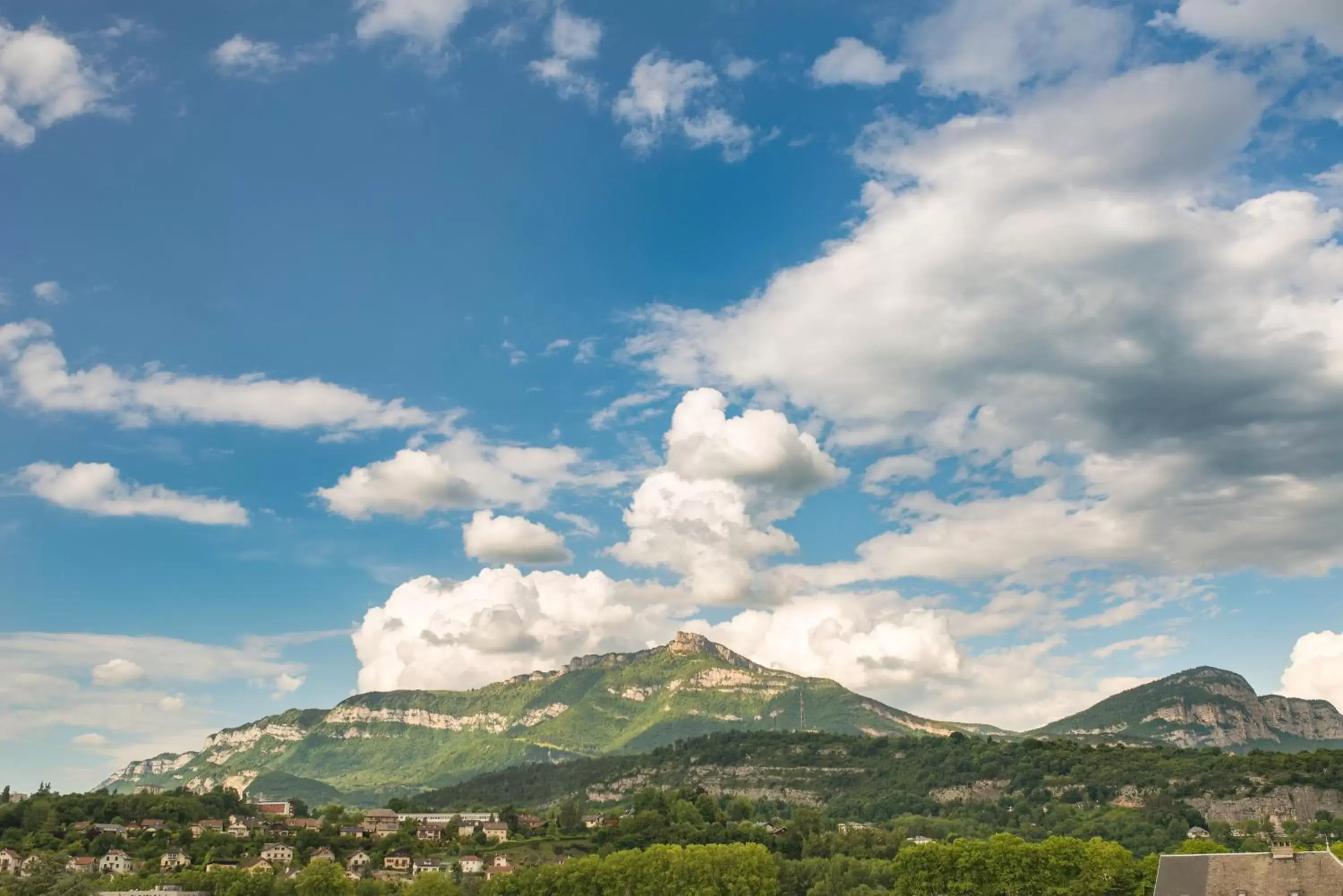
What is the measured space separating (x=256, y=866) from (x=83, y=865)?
3077 cm

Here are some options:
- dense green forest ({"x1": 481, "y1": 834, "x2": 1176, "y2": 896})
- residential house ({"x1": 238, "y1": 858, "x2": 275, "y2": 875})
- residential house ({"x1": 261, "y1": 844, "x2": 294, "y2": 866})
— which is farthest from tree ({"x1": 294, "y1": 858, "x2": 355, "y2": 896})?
residential house ({"x1": 261, "y1": 844, "x2": 294, "y2": 866})

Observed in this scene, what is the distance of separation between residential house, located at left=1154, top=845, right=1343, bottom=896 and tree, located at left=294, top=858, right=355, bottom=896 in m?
110

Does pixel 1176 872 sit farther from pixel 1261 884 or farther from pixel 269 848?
pixel 269 848

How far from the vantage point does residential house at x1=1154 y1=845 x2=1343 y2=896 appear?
79.3m

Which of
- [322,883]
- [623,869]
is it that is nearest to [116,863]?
[322,883]

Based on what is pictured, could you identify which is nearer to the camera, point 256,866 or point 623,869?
point 623,869

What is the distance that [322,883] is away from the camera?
150m

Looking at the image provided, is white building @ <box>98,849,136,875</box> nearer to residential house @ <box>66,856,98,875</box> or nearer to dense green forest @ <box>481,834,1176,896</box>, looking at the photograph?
residential house @ <box>66,856,98,875</box>

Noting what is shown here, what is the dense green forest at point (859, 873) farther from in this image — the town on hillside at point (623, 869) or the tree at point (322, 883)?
the tree at point (322, 883)

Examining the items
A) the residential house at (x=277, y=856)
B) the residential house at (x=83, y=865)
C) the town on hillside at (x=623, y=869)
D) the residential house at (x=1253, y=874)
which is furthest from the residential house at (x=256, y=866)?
the residential house at (x=1253, y=874)

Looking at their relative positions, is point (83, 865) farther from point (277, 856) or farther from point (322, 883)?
point (322, 883)

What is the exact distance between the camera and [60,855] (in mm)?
166375

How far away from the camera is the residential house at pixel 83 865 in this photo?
158 metres

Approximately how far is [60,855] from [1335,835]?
220 m
